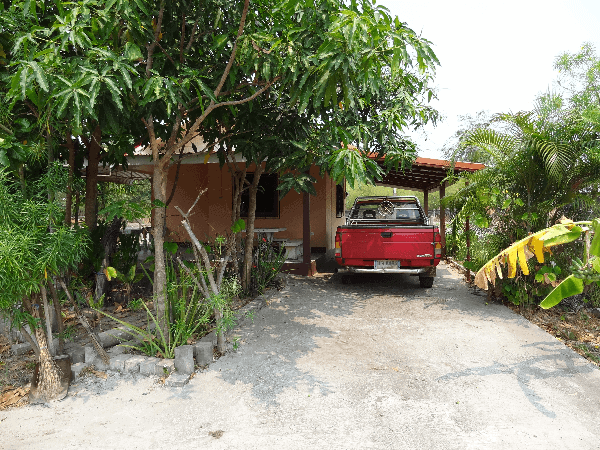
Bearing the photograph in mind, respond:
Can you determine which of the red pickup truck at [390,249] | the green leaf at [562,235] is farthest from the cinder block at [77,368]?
the red pickup truck at [390,249]

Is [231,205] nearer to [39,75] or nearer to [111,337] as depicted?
[111,337]

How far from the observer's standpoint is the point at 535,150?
617 centimetres

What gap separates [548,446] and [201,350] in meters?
3.22

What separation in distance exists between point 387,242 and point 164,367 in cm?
480

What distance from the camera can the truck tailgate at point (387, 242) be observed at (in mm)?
7664

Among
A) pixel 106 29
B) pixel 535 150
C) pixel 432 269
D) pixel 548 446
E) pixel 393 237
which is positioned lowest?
pixel 548 446

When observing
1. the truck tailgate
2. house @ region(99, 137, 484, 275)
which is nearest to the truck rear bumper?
the truck tailgate

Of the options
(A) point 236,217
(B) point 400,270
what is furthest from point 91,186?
(B) point 400,270

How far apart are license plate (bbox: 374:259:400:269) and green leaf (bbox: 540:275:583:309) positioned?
4.03m

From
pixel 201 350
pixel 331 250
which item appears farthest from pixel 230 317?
pixel 331 250

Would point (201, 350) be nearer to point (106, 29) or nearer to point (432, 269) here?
point (106, 29)

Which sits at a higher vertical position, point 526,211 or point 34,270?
point 526,211

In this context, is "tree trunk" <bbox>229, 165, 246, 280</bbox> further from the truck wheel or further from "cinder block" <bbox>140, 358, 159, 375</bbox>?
the truck wheel

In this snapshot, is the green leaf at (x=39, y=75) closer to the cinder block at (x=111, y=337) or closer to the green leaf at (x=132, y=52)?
the green leaf at (x=132, y=52)
